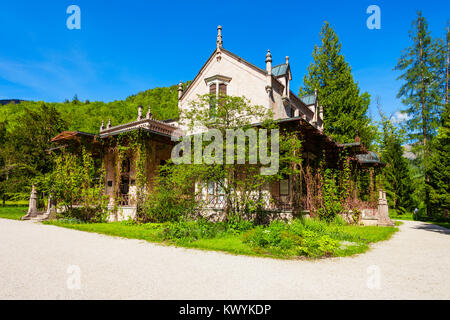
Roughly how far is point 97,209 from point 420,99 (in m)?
31.4

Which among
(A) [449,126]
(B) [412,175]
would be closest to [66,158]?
(A) [449,126]

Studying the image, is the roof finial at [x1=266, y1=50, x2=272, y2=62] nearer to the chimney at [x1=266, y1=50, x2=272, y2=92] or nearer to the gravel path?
the chimney at [x1=266, y1=50, x2=272, y2=92]

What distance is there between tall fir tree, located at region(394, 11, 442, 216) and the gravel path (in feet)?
77.6

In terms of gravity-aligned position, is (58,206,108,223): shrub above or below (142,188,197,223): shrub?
below

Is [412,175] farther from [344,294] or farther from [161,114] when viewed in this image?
[161,114]

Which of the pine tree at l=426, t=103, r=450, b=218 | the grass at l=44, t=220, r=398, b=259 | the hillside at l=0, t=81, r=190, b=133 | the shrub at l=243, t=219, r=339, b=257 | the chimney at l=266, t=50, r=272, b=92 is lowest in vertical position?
the grass at l=44, t=220, r=398, b=259

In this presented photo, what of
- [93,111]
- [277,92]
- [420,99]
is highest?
[93,111]

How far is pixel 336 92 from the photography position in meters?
28.5

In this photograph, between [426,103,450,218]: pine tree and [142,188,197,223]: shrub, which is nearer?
[142,188,197,223]: shrub

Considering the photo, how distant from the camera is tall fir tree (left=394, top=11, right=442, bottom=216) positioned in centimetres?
2583

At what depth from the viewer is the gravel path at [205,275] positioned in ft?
13.5

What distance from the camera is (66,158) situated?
55.4 ft

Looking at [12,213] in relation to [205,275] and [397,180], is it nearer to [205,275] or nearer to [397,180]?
[205,275]

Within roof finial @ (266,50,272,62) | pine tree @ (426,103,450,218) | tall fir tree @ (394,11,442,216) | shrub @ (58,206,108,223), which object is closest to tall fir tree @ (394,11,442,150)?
tall fir tree @ (394,11,442,216)
